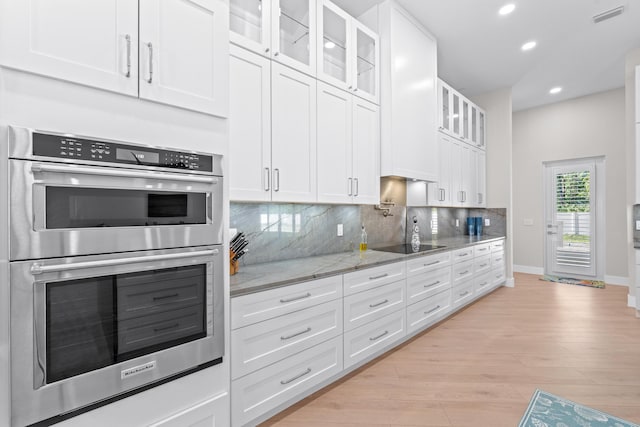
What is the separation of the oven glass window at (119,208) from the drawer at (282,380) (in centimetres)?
93

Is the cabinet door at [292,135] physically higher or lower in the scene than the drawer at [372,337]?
higher

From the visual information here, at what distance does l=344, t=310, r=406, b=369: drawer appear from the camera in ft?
7.40

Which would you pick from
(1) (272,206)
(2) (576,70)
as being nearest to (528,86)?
(2) (576,70)

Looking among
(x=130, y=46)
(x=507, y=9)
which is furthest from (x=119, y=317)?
(x=507, y=9)

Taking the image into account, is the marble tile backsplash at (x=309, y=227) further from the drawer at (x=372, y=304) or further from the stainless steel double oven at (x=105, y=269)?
the stainless steel double oven at (x=105, y=269)

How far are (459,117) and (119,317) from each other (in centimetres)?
454

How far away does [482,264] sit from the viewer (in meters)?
4.26

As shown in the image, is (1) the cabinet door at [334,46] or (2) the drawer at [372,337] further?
(1) the cabinet door at [334,46]

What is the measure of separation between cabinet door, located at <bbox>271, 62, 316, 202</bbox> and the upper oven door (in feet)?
2.39

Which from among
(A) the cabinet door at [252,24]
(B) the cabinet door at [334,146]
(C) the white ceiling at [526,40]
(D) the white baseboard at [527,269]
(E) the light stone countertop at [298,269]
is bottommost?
(D) the white baseboard at [527,269]

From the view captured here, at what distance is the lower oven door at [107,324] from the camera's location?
993mm

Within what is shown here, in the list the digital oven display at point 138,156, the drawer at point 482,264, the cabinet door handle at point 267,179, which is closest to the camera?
the digital oven display at point 138,156

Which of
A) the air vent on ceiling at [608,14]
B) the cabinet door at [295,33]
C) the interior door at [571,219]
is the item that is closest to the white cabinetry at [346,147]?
the cabinet door at [295,33]

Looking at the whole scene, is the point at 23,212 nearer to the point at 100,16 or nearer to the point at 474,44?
the point at 100,16
